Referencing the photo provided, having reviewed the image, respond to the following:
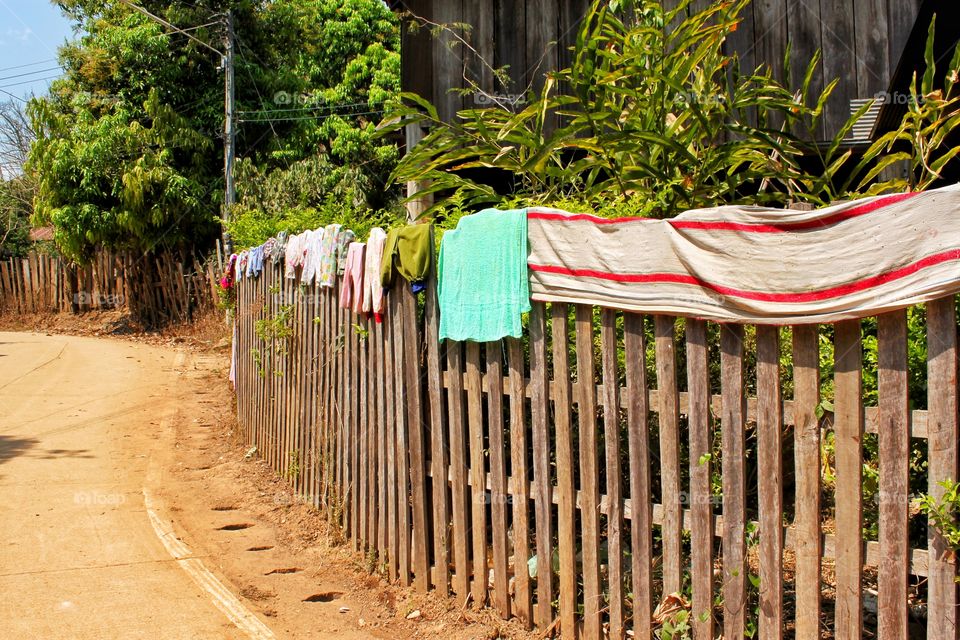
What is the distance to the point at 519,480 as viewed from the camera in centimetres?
427

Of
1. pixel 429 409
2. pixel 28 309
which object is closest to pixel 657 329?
pixel 429 409

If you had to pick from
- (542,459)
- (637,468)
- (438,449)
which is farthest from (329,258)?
(637,468)

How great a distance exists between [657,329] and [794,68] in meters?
5.46

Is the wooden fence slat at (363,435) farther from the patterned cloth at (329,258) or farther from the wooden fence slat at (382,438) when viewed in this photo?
the patterned cloth at (329,258)

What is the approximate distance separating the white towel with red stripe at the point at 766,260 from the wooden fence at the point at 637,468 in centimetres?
10

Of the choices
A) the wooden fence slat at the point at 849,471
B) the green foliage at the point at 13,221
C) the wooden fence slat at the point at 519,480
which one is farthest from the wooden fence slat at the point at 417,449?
the green foliage at the point at 13,221

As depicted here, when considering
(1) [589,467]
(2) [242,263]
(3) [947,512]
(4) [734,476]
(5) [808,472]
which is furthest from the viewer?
(2) [242,263]

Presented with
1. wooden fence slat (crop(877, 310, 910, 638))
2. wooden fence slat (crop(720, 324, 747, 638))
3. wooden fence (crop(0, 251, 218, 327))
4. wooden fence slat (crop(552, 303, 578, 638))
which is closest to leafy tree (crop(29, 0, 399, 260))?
wooden fence (crop(0, 251, 218, 327))

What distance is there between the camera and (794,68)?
792 centimetres

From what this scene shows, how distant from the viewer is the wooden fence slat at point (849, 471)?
292 centimetres

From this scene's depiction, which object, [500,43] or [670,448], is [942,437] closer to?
[670,448]

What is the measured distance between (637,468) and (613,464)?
0.45ft

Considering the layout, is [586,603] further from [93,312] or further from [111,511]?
[93,312]

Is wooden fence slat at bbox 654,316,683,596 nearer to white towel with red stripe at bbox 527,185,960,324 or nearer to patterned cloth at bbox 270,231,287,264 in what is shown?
white towel with red stripe at bbox 527,185,960,324
